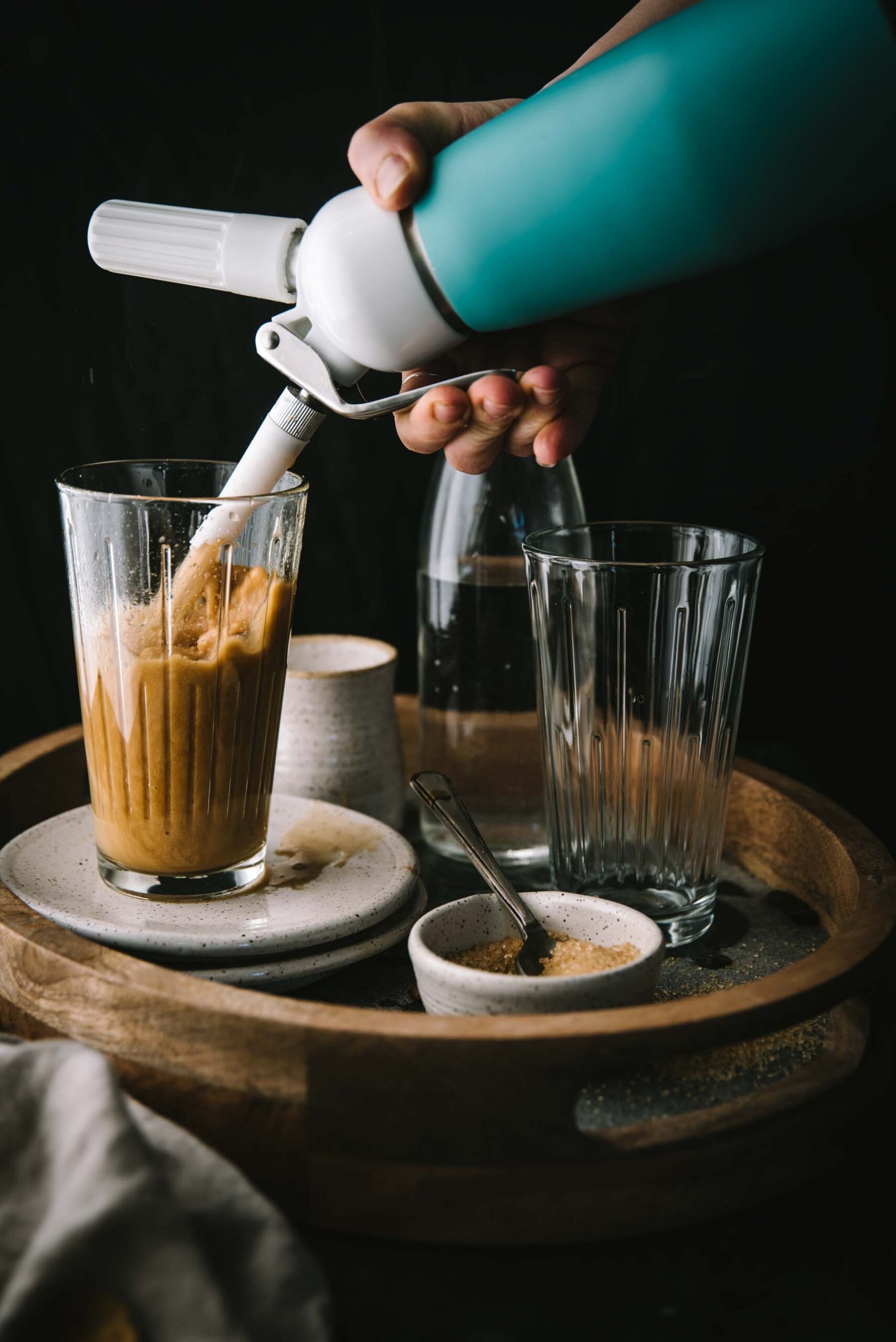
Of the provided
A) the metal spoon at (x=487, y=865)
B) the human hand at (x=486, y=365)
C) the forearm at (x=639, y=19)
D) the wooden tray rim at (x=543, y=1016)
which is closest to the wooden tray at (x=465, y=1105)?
the wooden tray rim at (x=543, y=1016)

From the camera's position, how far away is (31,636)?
0.99 metres

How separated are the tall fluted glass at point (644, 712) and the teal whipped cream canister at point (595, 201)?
15 centimetres

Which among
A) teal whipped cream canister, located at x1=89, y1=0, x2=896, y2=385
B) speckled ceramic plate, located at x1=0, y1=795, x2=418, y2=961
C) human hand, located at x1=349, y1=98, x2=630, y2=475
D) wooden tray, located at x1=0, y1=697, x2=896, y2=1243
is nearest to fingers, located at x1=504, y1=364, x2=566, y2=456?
human hand, located at x1=349, y1=98, x2=630, y2=475

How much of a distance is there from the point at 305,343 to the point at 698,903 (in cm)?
36

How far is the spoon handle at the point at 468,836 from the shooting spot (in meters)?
0.57

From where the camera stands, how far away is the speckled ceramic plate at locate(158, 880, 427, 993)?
1.79 feet

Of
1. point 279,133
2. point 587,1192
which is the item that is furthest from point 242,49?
point 587,1192

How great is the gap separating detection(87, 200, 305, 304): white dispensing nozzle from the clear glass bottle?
9.4 inches

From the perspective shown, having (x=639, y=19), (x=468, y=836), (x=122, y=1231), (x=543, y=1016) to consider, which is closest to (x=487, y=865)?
(x=468, y=836)

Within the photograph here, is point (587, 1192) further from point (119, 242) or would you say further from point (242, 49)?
point (242, 49)

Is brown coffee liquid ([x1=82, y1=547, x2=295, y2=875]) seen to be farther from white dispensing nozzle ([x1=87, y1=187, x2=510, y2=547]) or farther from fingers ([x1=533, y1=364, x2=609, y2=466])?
fingers ([x1=533, y1=364, x2=609, y2=466])

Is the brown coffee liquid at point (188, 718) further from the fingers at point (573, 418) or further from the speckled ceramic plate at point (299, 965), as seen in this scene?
the fingers at point (573, 418)

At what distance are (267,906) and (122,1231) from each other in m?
0.24

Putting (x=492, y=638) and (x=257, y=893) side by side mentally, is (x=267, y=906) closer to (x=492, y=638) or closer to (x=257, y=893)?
(x=257, y=893)
